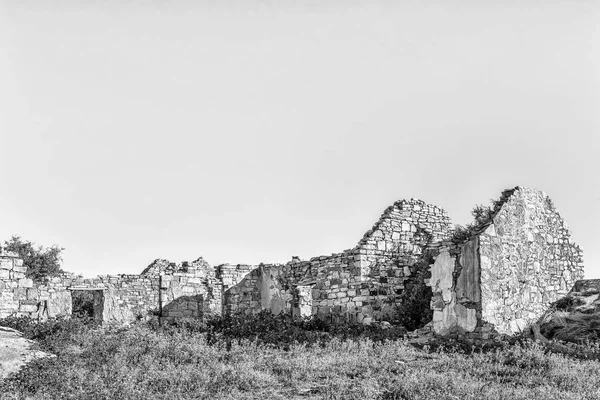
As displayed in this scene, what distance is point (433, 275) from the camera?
60.5 feet

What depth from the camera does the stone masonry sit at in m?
17.3

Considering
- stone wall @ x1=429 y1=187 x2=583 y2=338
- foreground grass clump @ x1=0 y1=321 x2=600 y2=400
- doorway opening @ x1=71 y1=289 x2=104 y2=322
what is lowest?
foreground grass clump @ x1=0 y1=321 x2=600 y2=400

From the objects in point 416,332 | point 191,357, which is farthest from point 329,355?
point 416,332

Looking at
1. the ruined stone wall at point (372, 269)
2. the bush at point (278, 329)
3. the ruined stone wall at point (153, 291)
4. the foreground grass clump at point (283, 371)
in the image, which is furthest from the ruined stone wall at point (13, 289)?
the ruined stone wall at point (372, 269)

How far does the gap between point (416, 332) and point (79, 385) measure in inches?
373

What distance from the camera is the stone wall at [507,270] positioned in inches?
672

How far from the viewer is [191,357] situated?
43.6ft

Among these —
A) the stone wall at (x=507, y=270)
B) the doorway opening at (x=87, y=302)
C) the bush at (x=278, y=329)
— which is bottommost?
the bush at (x=278, y=329)

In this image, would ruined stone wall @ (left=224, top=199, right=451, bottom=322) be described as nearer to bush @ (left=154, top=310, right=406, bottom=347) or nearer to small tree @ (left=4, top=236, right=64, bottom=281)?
bush @ (left=154, top=310, right=406, bottom=347)

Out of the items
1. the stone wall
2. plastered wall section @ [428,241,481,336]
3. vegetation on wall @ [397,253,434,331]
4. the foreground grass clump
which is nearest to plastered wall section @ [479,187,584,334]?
the stone wall

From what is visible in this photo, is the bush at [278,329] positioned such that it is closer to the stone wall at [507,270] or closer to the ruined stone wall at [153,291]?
the stone wall at [507,270]

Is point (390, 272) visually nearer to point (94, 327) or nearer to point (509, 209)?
point (509, 209)

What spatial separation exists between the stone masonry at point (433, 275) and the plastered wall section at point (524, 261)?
3 cm

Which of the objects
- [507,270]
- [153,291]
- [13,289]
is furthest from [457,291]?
[153,291]
